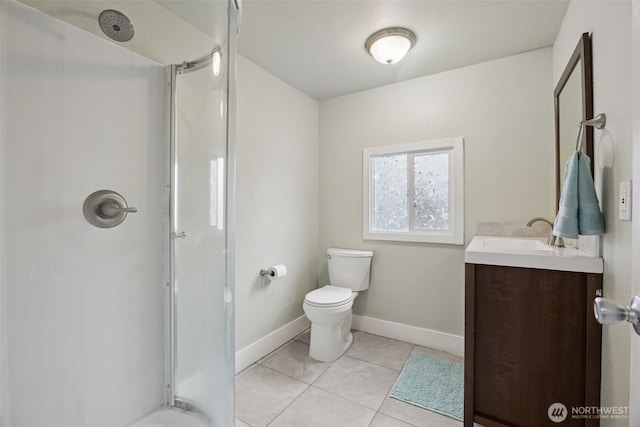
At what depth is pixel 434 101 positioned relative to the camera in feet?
7.68

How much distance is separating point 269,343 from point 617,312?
7.14ft

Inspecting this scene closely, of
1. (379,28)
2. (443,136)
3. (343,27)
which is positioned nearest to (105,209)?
(343,27)

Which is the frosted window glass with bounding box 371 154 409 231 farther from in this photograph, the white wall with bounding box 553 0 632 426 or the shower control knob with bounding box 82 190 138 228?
the shower control knob with bounding box 82 190 138 228

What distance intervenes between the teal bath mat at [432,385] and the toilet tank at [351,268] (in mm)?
711

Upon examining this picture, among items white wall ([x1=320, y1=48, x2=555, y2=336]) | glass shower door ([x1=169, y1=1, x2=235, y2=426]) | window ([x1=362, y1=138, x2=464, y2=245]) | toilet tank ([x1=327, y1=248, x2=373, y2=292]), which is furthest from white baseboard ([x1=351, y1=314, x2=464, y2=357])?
glass shower door ([x1=169, y1=1, x2=235, y2=426])

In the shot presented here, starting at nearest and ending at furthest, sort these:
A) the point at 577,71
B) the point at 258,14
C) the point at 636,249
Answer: the point at 636,249
the point at 577,71
the point at 258,14

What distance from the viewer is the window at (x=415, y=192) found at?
7.47 ft

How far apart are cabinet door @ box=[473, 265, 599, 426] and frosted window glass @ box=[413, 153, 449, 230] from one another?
3.51 feet

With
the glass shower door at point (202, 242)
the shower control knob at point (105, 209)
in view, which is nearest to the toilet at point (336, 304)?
the glass shower door at point (202, 242)

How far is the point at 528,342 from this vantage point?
127 centimetres

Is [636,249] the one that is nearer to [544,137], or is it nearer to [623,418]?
[623,418]

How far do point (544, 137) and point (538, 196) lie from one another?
0.42 m

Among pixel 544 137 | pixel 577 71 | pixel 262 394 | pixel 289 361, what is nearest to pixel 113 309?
pixel 262 394

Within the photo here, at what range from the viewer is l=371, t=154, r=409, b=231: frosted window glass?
2.55m
